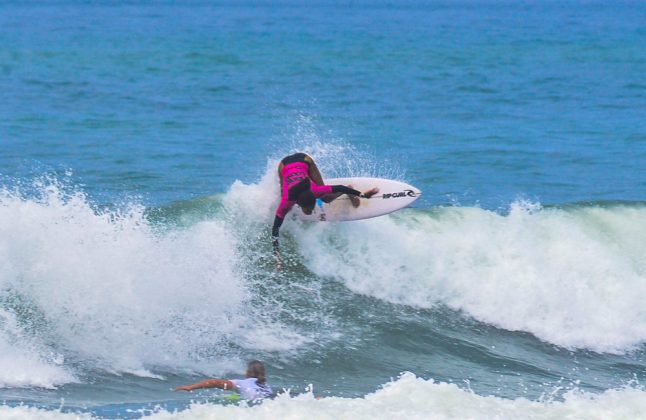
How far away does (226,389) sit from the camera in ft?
30.7

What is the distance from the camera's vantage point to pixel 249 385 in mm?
9336

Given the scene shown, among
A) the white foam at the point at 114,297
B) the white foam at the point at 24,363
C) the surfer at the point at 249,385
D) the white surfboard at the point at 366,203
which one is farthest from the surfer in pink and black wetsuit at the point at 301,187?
the surfer at the point at 249,385

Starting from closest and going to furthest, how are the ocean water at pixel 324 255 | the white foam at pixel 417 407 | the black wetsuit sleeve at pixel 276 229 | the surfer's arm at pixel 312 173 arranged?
the white foam at pixel 417 407 → the ocean water at pixel 324 255 → the surfer's arm at pixel 312 173 → the black wetsuit sleeve at pixel 276 229

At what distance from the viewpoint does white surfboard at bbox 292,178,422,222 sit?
13875 mm

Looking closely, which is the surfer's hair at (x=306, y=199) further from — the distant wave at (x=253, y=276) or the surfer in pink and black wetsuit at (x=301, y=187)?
the distant wave at (x=253, y=276)

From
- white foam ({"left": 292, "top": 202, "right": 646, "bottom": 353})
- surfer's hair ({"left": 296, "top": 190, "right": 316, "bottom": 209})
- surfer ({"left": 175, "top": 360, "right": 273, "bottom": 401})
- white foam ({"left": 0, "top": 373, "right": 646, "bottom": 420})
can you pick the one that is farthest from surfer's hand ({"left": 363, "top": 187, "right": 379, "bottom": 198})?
surfer ({"left": 175, "top": 360, "right": 273, "bottom": 401})

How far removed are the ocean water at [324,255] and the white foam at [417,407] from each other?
26 millimetres

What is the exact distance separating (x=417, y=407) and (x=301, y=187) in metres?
4.66

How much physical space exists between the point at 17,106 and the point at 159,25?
32.1 meters

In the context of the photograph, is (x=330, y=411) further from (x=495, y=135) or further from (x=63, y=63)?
(x=63, y=63)

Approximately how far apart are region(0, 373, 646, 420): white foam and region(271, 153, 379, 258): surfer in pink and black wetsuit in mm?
3961

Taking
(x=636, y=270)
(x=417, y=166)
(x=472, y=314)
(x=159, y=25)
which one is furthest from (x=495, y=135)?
(x=159, y=25)

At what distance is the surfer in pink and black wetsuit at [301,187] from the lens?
43.2ft

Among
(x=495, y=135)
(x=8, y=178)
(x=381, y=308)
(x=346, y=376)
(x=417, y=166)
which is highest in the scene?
(x=495, y=135)
